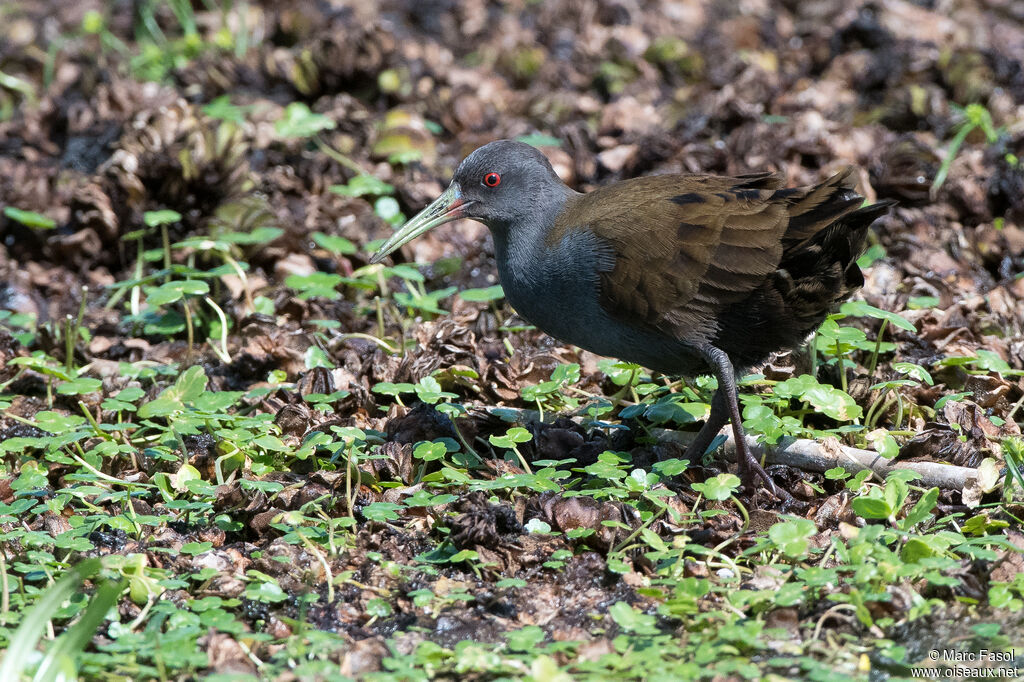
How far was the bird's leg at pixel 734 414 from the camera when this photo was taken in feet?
14.3

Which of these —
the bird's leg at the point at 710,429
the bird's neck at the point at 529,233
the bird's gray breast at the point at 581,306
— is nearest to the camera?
the bird's gray breast at the point at 581,306

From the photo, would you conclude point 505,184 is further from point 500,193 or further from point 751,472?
point 751,472

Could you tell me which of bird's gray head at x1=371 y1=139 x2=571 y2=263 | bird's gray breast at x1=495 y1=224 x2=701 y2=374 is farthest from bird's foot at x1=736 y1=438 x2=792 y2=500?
bird's gray head at x1=371 y1=139 x2=571 y2=263

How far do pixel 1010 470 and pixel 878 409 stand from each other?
0.85 m

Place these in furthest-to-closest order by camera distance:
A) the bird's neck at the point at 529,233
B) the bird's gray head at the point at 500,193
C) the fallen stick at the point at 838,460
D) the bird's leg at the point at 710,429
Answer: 1. the bird's gray head at the point at 500,193
2. the bird's neck at the point at 529,233
3. the bird's leg at the point at 710,429
4. the fallen stick at the point at 838,460

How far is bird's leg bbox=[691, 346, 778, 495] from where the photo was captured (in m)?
4.35

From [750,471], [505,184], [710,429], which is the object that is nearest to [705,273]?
[710,429]

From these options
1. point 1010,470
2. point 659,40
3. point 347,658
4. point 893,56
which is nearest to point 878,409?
point 1010,470

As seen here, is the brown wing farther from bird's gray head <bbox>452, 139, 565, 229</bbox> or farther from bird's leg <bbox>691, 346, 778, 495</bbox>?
bird's gray head <bbox>452, 139, 565, 229</bbox>

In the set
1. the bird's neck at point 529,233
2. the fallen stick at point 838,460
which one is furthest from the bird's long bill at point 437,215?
the fallen stick at point 838,460

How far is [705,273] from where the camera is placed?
436 cm

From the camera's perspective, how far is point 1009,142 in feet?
23.3

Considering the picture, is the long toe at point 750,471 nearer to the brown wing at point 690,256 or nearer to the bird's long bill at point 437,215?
the brown wing at point 690,256

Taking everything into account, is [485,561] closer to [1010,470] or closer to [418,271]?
[1010,470]
